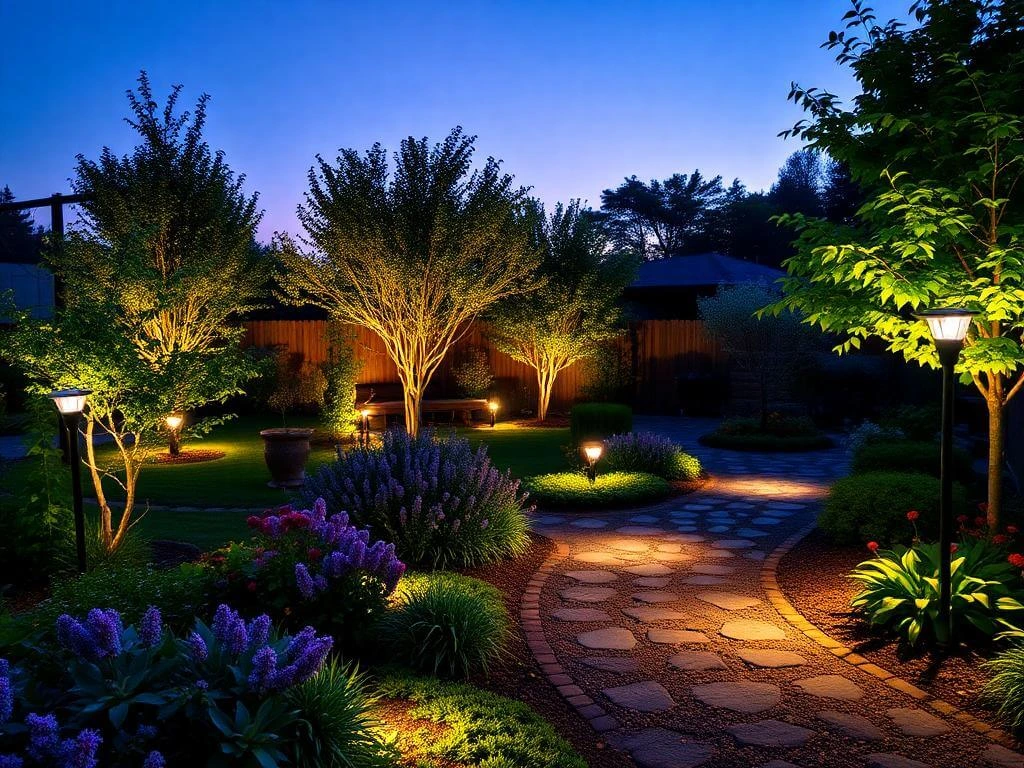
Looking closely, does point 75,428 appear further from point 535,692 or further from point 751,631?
point 751,631

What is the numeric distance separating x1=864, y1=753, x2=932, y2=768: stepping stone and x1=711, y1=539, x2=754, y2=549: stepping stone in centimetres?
379

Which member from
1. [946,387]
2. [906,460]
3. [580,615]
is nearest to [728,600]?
[580,615]

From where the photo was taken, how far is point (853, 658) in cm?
441

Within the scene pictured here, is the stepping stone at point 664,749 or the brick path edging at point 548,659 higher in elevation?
the brick path edging at point 548,659

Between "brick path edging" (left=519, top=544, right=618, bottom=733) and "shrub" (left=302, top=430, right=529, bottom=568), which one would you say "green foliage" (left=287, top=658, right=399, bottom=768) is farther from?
"shrub" (left=302, top=430, right=529, bottom=568)

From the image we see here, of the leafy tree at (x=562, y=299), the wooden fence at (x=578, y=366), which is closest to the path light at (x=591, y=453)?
the leafy tree at (x=562, y=299)

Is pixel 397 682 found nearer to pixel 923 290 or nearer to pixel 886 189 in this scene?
pixel 923 290

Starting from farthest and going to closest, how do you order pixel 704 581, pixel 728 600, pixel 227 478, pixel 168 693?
pixel 227 478 → pixel 704 581 → pixel 728 600 → pixel 168 693

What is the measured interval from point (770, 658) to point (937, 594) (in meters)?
1.11

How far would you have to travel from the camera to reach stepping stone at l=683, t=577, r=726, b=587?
5918 mm

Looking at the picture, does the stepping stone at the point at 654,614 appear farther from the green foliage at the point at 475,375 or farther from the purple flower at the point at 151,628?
the green foliage at the point at 475,375

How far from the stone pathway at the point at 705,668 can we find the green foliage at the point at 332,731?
111 centimetres

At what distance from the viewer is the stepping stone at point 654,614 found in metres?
5.13

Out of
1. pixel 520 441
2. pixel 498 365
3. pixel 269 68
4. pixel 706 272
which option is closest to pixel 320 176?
pixel 269 68
